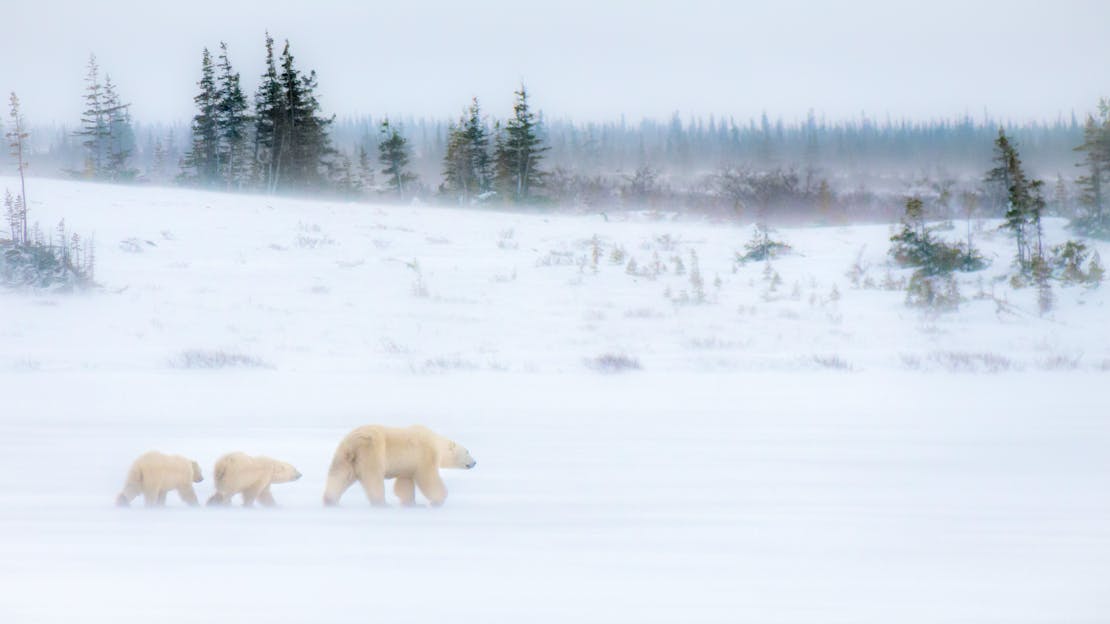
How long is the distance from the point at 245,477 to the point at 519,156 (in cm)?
4162

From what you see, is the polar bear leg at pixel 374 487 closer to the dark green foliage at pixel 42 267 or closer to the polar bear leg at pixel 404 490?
the polar bear leg at pixel 404 490

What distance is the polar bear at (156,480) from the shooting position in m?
4.55

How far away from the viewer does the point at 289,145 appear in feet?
156

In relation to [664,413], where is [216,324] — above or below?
above

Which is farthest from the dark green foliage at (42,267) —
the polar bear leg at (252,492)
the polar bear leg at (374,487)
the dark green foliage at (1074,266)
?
the dark green foliage at (1074,266)

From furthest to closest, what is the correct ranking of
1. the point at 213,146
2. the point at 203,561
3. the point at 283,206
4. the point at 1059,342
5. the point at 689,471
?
1. the point at 213,146
2. the point at 283,206
3. the point at 1059,342
4. the point at 689,471
5. the point at 203,561

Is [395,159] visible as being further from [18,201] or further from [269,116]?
[18,201]

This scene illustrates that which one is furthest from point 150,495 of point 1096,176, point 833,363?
point 1096,176

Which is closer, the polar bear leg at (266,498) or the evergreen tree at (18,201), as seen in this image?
the polar bear leg at (266,498)

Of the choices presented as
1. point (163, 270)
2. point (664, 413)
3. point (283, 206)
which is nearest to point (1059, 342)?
point (664, 413)

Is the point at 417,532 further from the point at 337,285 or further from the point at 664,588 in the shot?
the point at 337,285

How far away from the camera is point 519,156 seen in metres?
45.3

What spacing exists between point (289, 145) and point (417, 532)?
46251mm

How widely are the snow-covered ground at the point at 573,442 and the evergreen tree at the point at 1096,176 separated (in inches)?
239
